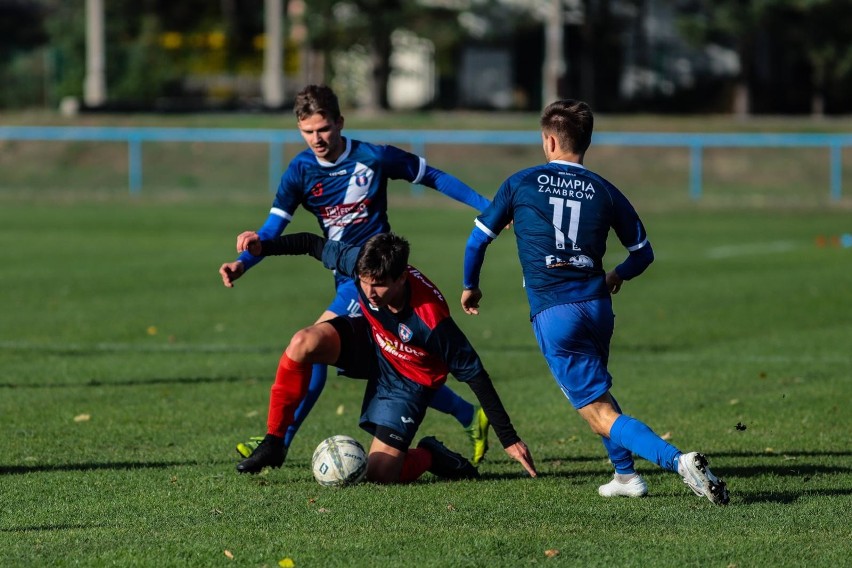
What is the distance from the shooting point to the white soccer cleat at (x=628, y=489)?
6.60 metres

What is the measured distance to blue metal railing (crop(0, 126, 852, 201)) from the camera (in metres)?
34.3

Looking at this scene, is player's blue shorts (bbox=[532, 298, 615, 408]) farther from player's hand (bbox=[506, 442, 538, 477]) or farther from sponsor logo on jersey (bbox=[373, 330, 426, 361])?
sponsor logo on jersey (bbox=[373, 330, 426, 361])

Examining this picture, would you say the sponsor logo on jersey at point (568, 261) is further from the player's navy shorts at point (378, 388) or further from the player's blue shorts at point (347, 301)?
the player's blue shorts at point (347, 301)

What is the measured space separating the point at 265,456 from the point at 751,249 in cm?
1707

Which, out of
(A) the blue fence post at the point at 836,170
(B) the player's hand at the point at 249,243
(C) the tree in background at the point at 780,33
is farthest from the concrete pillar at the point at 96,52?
(B) the player's hand at the point at 249,243

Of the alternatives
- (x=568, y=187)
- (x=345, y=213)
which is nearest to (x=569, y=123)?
(x=568, y=187)

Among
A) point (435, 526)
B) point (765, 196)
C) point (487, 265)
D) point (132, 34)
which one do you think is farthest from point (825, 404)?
point (132, 34)

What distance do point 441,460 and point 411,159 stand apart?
6.30ft

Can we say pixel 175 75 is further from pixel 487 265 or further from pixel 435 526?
pixel 435 526

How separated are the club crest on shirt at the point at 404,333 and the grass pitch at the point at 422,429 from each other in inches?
29.5

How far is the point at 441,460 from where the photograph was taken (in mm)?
7121

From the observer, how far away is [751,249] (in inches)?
903

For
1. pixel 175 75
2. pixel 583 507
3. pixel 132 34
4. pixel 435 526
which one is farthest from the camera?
pixel 132 34

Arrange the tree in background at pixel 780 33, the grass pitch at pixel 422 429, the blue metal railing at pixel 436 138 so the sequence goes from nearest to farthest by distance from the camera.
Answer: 1. the grass pitch at pixel 422 429
2. the blue metal railing at pixel 436 138
3. the tree in background at pixel 780 33
